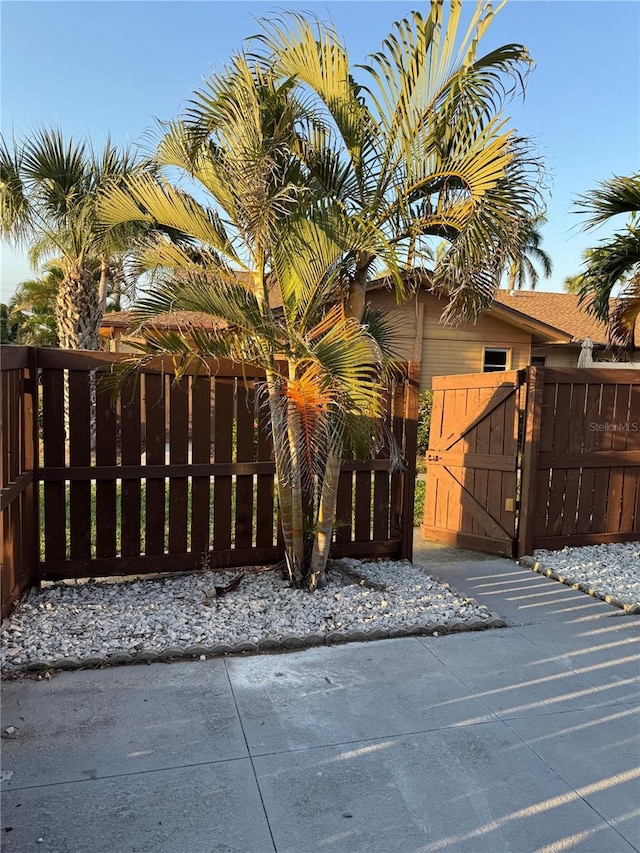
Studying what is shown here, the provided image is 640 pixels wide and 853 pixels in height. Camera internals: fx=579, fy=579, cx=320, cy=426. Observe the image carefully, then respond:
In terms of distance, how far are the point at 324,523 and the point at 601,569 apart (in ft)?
9.34

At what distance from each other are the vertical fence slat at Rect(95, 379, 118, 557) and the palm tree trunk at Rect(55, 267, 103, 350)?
654cm

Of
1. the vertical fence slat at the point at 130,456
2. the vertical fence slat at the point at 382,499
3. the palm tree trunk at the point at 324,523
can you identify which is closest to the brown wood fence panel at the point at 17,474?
the vertical fence slat at the point at 130,456

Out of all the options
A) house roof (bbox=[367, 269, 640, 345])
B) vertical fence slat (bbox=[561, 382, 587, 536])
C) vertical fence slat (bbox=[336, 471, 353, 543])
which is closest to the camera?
vertical fence slat (bbox=[336, 471, 353, 543])

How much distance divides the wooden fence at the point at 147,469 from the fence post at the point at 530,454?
1.40 meters

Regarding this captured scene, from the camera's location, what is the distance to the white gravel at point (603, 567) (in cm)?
488

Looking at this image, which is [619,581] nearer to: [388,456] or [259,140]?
[388,456]

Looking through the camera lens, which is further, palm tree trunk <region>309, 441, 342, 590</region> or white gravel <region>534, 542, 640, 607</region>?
white gravel <region>534, 542, 640, 607</region>

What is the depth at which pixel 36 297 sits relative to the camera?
20.3 meters

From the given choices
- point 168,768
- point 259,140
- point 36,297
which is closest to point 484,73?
point 259,140

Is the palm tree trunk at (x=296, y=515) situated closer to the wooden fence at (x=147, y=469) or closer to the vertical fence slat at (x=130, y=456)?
the wooden fence at (x=147, y=469)

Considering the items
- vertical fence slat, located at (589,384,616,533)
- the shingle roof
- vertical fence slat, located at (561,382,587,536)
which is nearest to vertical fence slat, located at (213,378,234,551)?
vertical fence slat, located at (561,382,587,536)

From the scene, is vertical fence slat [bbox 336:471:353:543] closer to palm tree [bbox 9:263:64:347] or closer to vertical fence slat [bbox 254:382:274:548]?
vertical fence slat [bbox 254:382:274:548]

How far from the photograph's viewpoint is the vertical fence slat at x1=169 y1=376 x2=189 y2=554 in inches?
186

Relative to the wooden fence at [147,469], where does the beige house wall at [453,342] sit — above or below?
above
